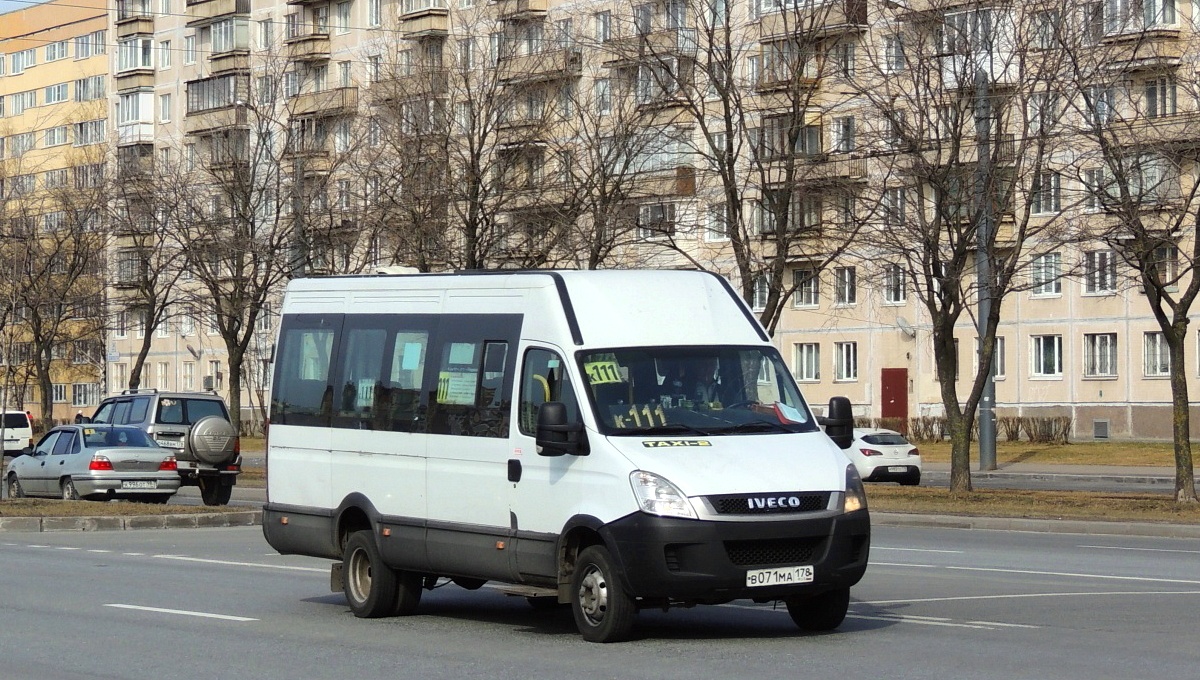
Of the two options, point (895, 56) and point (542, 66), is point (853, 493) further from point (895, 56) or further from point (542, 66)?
point (542, 66)

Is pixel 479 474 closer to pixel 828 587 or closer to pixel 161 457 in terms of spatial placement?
pixel 828 587

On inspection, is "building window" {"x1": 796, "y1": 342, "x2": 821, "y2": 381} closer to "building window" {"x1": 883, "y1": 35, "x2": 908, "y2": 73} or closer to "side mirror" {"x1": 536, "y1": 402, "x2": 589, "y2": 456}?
"building window" {"x1": 883, "y1": 35, "x2": 908, "y2": 73}

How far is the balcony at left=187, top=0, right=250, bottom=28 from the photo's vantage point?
8494cm

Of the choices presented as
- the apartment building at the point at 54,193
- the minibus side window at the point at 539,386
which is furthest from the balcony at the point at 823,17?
the apartment building at the point at 54,193

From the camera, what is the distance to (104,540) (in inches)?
914

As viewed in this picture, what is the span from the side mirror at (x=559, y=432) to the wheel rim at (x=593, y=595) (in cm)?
78

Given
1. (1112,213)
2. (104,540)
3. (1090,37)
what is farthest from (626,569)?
(1090,37)

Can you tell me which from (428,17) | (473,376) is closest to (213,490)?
(473,376)

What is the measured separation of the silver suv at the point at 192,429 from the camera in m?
29.6

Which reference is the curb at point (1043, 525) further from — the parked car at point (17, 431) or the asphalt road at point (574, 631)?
the parked car at point (17, 431)

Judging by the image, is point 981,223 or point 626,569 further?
point 981,223

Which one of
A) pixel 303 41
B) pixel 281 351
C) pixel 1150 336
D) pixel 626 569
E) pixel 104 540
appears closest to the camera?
pixel 626 569

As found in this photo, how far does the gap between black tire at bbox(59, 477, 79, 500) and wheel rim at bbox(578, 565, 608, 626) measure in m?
19.7

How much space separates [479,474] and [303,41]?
68.0 meters
